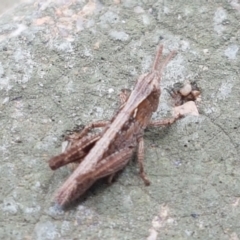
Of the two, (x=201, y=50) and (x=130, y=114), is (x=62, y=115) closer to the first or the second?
(x=130, y=114)

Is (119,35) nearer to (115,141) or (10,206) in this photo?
(115,141)

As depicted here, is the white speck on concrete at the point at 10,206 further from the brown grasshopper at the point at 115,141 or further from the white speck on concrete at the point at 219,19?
the white speck on concrete at the point at 219,19

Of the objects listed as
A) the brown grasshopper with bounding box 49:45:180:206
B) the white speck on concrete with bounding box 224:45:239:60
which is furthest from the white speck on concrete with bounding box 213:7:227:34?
the brown grasshopper with bounding box 49:45:180:206

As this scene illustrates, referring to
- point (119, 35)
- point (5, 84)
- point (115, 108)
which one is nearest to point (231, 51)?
point (119, 35)

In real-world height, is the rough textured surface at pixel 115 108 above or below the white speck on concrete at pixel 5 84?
below

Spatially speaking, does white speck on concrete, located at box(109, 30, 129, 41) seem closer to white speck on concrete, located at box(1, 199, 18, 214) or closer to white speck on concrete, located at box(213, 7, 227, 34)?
white speck on concrete, located at box(213, 7, 227, 34)

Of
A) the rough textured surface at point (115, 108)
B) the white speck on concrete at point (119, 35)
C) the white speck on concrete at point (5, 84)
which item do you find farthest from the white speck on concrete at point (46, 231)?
the white speck on concrete at point (119, 35)

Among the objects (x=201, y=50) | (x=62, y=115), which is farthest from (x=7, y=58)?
(x=201, y=50)
